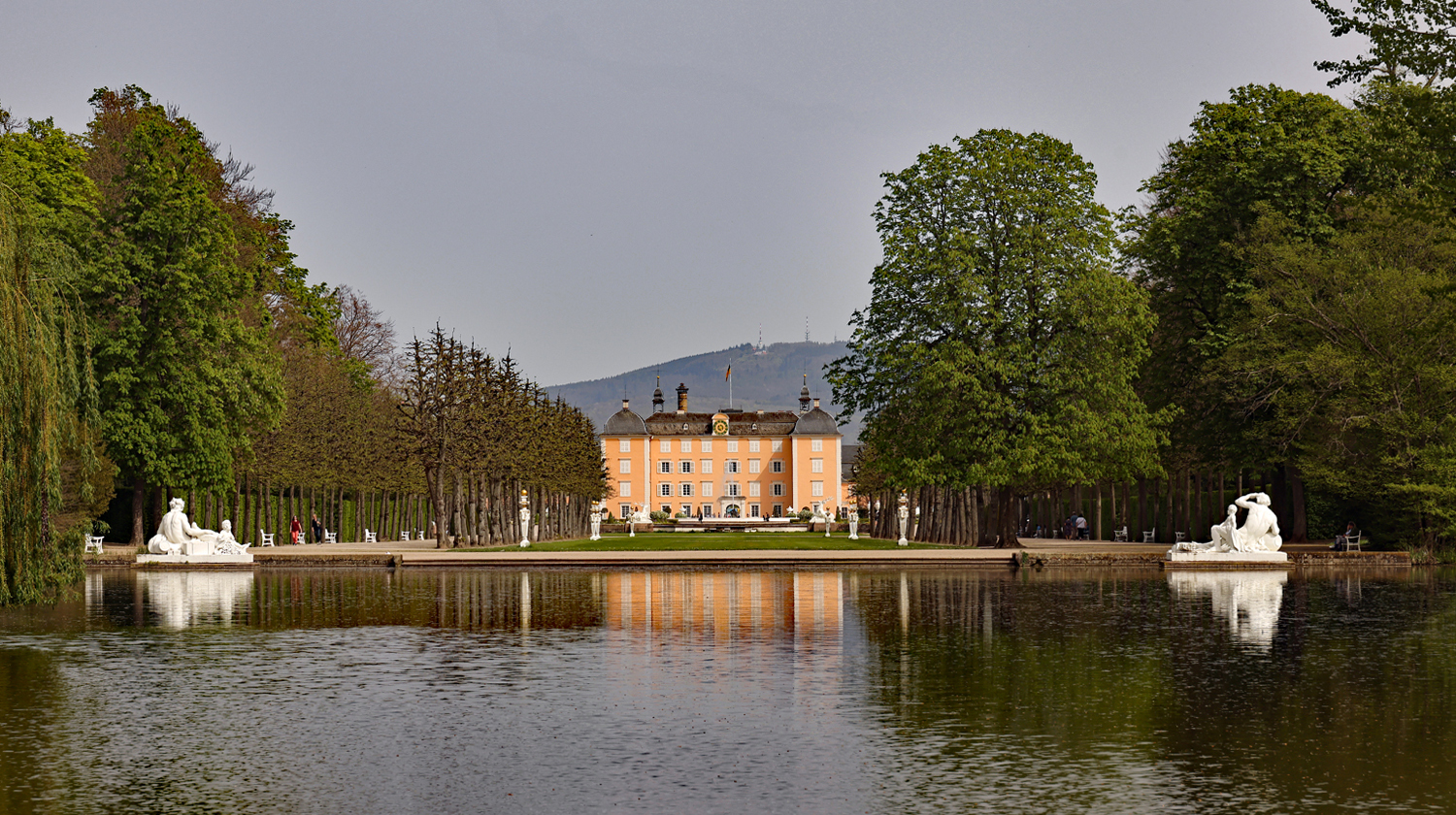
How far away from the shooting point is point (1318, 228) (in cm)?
4706

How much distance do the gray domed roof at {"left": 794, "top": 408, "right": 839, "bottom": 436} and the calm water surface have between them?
375ft

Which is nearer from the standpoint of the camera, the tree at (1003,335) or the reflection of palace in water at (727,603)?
the reflection of palace in water at (727,603)

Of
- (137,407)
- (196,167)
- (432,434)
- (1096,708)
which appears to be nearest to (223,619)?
(1096,708)

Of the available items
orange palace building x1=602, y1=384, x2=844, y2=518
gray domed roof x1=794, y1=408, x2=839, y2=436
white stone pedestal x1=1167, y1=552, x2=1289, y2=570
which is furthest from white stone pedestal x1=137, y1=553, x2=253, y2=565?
gray domed roof x1=794, y1=408, x2=839, y2=436

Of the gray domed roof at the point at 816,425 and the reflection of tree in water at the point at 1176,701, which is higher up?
the gray domed roof at the point at 816,425

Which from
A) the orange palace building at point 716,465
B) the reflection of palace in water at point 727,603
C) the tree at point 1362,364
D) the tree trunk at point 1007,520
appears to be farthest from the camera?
the orange palace building at point 716,465

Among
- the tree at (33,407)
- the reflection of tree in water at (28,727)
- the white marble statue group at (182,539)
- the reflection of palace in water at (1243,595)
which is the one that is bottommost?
the reflection of palace in water at (1243,595)

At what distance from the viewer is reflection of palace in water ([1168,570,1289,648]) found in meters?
21.6

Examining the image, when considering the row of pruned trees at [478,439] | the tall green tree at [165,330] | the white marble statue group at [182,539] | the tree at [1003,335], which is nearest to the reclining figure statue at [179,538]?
the white marble statue group at [182,539]

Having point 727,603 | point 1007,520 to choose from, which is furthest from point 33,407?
point 1007,520

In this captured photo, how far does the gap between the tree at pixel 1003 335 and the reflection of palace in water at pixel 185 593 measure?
21.2m

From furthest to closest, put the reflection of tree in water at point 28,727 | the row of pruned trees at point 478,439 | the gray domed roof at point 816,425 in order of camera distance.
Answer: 1. the gray domed roof at point 816,425
2. the row of pruned trees at point 478,439
3. the reflection of tree in water at point 28,727

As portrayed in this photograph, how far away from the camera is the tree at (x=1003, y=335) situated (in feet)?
148

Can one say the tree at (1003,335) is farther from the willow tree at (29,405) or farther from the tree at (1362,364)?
the willow tree at (29,405)
